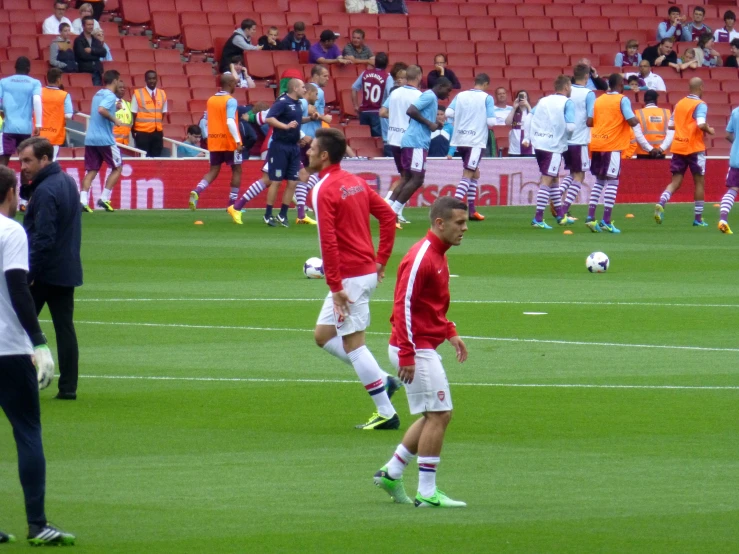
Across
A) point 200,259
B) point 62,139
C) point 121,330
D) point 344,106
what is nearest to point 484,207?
point 344,106

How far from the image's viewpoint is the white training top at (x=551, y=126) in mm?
26188

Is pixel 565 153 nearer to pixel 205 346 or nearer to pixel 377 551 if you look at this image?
pixel 205 346

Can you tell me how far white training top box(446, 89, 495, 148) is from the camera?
27031 mm

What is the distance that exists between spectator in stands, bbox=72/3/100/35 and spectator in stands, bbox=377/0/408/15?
8.64 metres

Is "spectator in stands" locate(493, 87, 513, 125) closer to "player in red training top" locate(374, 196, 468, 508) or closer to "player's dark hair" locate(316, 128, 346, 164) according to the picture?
"player's dark hair" locate(316, 128, 346, 164)

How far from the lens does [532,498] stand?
24.9 feet

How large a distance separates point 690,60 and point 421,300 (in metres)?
33.8

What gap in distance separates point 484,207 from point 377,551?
1020 inches

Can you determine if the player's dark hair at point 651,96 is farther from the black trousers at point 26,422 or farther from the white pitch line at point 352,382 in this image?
the black trousers at point 26,422

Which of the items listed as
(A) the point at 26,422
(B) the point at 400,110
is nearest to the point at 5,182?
(A) the point at 26,422

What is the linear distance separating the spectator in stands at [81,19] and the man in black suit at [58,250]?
21445mm

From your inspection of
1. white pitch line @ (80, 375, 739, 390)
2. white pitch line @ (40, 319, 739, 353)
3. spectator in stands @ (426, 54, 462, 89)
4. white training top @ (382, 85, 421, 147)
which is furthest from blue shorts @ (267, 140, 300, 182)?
white pitch line @ (80, 375, 739, 390)

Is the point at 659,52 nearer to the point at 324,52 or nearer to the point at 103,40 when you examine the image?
the point at 324,52

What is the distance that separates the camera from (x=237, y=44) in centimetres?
3372
